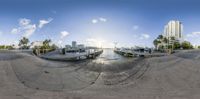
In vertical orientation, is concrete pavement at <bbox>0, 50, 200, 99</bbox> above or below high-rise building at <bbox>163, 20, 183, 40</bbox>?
below

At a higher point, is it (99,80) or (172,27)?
(172,27)

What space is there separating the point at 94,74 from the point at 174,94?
35.2 inches

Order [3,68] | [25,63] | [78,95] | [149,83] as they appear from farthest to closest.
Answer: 1. [25,63]
2. [3,68]
3. [149,83]
4. [78,95]

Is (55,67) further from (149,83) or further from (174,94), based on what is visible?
(174,94)

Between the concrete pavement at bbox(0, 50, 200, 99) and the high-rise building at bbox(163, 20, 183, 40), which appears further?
the high-rise building at bbox(163, 20, 183, 40)

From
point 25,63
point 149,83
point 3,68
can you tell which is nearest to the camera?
point 149,83

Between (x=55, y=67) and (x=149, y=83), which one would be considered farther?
(x=55, y=67)

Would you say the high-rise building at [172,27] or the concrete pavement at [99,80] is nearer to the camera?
the concrete pavement at [99,80]

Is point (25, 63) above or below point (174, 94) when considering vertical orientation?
above

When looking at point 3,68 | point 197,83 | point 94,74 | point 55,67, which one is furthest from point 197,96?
point 3,68

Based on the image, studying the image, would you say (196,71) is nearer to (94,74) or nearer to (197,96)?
(197,96)

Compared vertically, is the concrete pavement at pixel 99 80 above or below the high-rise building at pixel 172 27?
below

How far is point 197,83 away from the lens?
85.5 inches

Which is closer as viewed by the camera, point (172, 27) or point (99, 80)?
point (99, 80)
